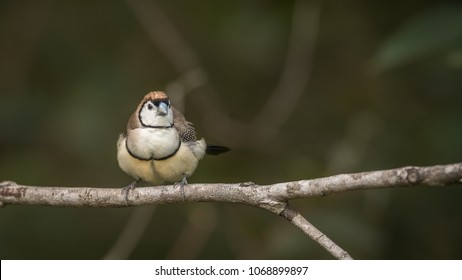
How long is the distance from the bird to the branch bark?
317 mm

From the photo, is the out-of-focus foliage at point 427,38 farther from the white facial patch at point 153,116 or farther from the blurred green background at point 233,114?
the white facial patch at point 153,116

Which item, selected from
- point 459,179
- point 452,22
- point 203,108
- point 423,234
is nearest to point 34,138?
point 203,108

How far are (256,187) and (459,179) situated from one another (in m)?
0.68

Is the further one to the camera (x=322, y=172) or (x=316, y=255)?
(x=322, y=172)

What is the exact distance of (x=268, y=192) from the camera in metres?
2.38

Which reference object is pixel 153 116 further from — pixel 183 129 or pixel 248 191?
pixel 248 191

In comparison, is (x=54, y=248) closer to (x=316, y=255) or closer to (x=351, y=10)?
(x=316, y=255)

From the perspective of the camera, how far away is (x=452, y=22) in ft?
10.2

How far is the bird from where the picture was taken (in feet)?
10.3

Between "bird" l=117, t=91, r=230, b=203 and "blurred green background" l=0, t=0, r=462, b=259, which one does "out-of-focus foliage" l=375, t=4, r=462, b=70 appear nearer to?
"blurred green background" l=0, t=0, r=462, b=259

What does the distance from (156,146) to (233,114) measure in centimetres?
208

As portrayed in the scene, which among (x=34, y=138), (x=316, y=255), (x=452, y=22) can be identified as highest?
(x=34, y=138)

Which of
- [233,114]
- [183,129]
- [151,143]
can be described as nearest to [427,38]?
[183,129]

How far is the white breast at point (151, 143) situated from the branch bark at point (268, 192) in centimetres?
38
